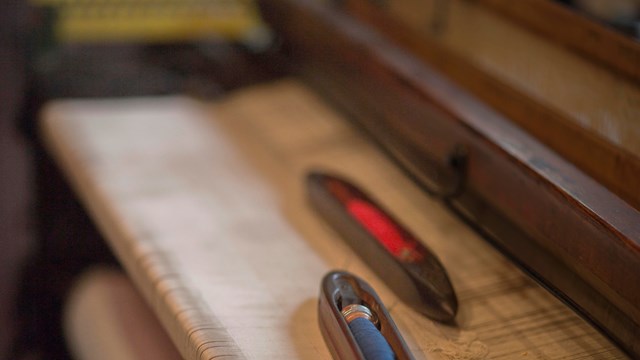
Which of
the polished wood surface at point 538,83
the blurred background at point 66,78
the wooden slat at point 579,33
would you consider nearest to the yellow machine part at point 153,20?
the blurred background at point 66,78

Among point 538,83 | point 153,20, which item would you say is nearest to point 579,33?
point 538,83

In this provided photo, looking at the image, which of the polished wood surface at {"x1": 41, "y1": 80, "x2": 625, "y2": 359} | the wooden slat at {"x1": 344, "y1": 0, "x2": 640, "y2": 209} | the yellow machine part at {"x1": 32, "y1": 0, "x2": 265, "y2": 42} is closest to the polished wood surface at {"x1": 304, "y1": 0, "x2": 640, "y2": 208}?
the wooden slat at {"x1": 344, "y1": 0, "x2": 640, "y2": 209}

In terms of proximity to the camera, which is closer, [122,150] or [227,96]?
[122,150]

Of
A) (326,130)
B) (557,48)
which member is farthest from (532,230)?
(326,130)

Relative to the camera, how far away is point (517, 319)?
26.3 inches

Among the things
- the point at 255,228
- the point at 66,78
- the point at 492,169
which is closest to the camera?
the point at 492,169

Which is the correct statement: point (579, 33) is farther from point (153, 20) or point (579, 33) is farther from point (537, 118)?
point (153, 20)

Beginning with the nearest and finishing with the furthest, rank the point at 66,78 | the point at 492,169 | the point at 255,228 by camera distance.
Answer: the point at 492,169 → the point at 255,228 → the point at 66,78

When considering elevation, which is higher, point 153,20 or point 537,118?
point 153,20

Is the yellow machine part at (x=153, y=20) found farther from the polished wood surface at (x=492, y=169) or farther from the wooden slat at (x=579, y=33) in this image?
the wooden slat at (x=579, y=33)

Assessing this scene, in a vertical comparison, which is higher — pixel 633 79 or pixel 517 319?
pixel 633 79

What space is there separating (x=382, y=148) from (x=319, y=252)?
0.20 meters

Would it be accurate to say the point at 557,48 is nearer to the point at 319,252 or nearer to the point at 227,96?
the point at 319,252

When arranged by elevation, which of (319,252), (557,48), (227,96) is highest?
(227,96)
